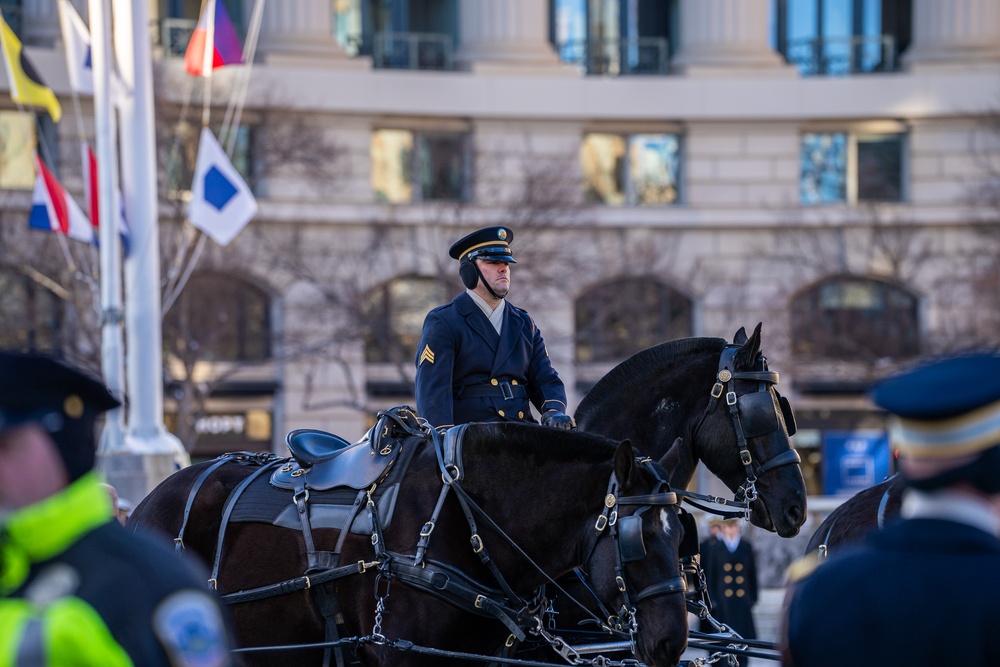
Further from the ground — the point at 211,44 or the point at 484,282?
the point at 211,44

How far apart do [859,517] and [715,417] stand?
93 centimetres

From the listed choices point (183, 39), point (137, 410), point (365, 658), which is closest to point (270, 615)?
point (365, 658)

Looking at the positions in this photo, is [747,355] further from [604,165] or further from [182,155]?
[604,165]

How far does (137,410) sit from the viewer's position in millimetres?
15484

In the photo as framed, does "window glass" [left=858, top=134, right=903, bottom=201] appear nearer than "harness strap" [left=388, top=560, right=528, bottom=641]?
No

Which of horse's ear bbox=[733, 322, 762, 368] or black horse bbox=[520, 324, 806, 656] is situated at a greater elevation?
horse's ear bbox=[733, 322, 762, 368]

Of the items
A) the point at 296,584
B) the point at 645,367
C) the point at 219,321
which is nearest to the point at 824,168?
the point at 219,321

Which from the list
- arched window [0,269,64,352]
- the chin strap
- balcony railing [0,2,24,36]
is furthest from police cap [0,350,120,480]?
balcony railing [0,2,24,36]

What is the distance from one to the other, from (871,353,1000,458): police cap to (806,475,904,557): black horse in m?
3.95

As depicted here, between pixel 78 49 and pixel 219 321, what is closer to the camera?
pixel 78 49

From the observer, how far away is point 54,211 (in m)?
18.9

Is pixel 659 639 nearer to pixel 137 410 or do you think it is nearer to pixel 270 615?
pixel 270 615

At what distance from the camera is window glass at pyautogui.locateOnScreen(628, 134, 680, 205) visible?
32.9 m

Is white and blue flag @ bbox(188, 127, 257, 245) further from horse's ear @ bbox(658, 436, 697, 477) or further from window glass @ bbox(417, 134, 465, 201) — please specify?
window glass @ bbox(417, 134, 465, 201)
